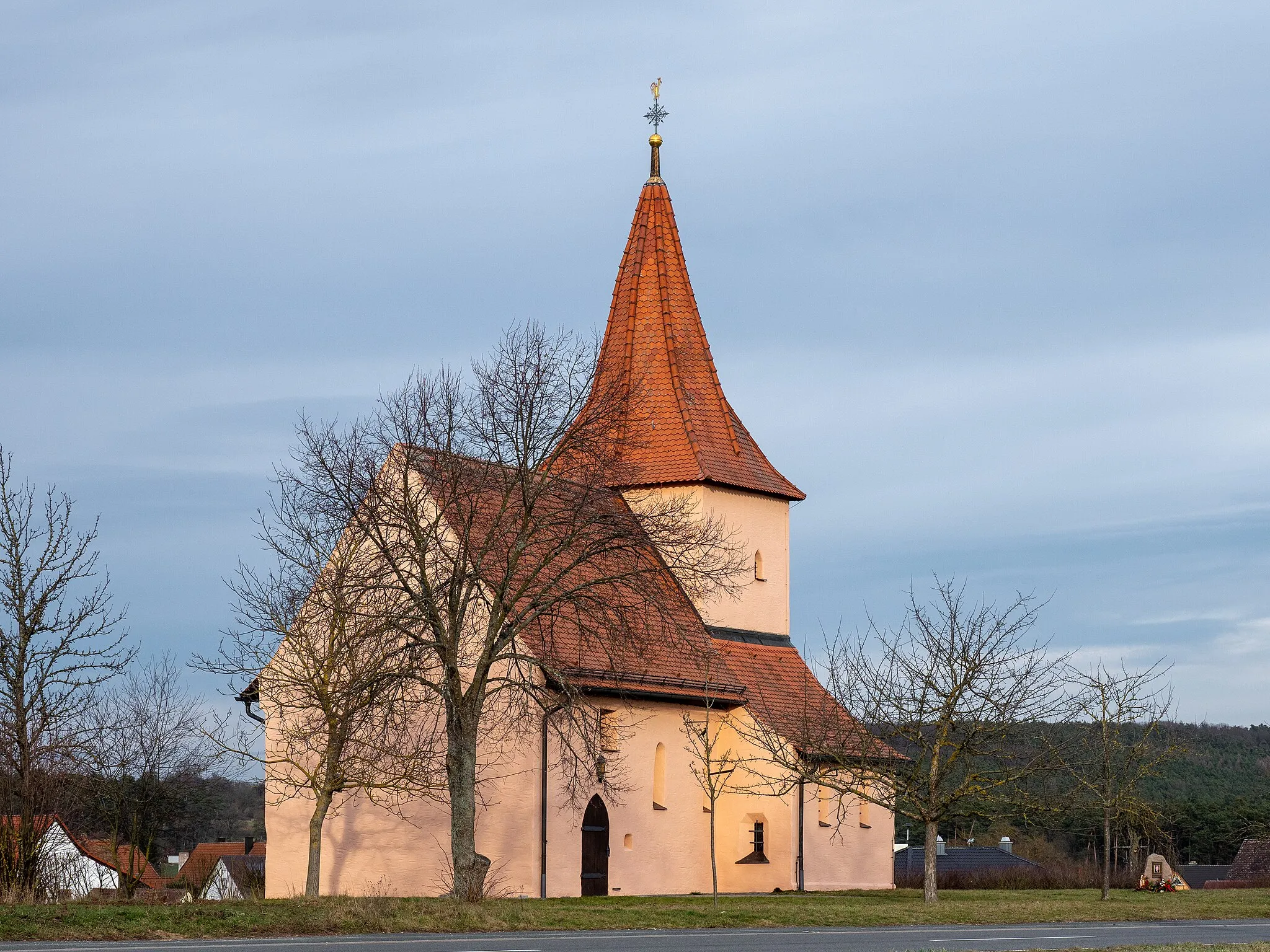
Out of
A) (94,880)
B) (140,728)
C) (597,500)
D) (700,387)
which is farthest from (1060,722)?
(94,880)

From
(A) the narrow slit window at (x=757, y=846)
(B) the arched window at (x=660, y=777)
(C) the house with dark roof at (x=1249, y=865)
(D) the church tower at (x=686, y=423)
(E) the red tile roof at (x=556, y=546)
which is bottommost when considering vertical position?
(C) the house with dark roof at (x=1249, y=865)

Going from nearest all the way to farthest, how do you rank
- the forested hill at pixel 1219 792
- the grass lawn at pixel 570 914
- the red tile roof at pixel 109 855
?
the grass lawn at pixel 570 914, the red tile roof at pixel 109 855, the forested hill at pixel 1219 792

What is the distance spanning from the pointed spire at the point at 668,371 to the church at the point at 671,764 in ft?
0.16

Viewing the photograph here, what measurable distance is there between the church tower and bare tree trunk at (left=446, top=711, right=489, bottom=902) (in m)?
13.9

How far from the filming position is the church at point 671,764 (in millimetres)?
32344

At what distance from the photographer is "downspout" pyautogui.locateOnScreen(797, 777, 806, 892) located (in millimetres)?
38094

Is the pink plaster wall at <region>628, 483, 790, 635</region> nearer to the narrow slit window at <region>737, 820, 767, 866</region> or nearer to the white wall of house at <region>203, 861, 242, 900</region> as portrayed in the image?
the narrow slit window at <region>737, 820, 767, 866</region>

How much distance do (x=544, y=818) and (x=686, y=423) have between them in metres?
12.2

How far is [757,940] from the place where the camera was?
17953mm

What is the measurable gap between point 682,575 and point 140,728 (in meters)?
10.2

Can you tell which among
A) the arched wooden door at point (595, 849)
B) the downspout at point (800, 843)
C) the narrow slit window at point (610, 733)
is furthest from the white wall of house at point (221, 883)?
the downspout at point (800, 843)

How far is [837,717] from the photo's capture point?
114ft

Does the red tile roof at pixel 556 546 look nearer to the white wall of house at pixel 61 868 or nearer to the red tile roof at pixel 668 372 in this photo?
the white wall of house at pixel 61 868

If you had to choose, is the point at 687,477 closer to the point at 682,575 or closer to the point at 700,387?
the point at 700,387
